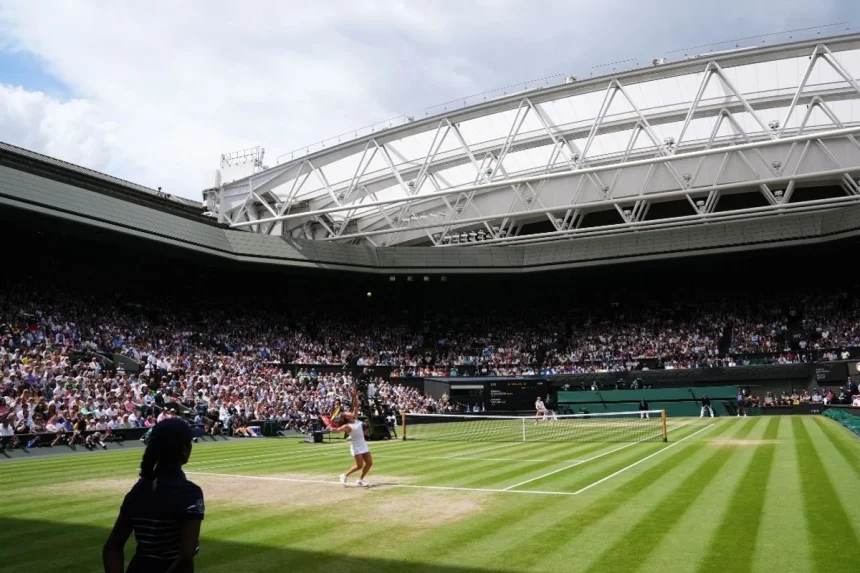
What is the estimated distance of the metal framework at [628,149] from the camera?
3403cm

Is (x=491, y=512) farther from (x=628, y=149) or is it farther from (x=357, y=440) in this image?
(x=628, y=149)

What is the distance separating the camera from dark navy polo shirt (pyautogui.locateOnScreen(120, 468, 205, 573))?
163 inches

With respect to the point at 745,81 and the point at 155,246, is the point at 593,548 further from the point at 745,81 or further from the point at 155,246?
the point at 155,246

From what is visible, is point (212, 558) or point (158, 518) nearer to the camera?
point (158, 518)

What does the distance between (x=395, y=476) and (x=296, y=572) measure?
28.1ft

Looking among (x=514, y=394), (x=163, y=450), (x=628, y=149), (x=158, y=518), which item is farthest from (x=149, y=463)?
(x=514, y=394)

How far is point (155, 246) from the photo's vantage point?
42938 millimetres

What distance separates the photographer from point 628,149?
1417 inches

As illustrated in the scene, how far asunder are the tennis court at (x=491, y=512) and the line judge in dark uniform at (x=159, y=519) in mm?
4143

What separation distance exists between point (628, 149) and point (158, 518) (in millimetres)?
35062

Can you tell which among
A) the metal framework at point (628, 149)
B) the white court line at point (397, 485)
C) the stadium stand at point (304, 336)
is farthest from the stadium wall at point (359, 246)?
the white court line at point (397, 485)

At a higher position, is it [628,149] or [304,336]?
[628,149]

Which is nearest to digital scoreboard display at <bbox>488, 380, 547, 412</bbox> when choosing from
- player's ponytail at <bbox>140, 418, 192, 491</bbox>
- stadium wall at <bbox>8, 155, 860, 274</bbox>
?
stadium wall at <bbox>8, 155, 860, 274</bbox>

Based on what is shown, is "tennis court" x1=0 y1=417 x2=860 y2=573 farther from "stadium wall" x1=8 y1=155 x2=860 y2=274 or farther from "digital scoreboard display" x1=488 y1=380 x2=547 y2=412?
"digital scoreboard display" x1=488 y1=380 x2=547 y2=412
